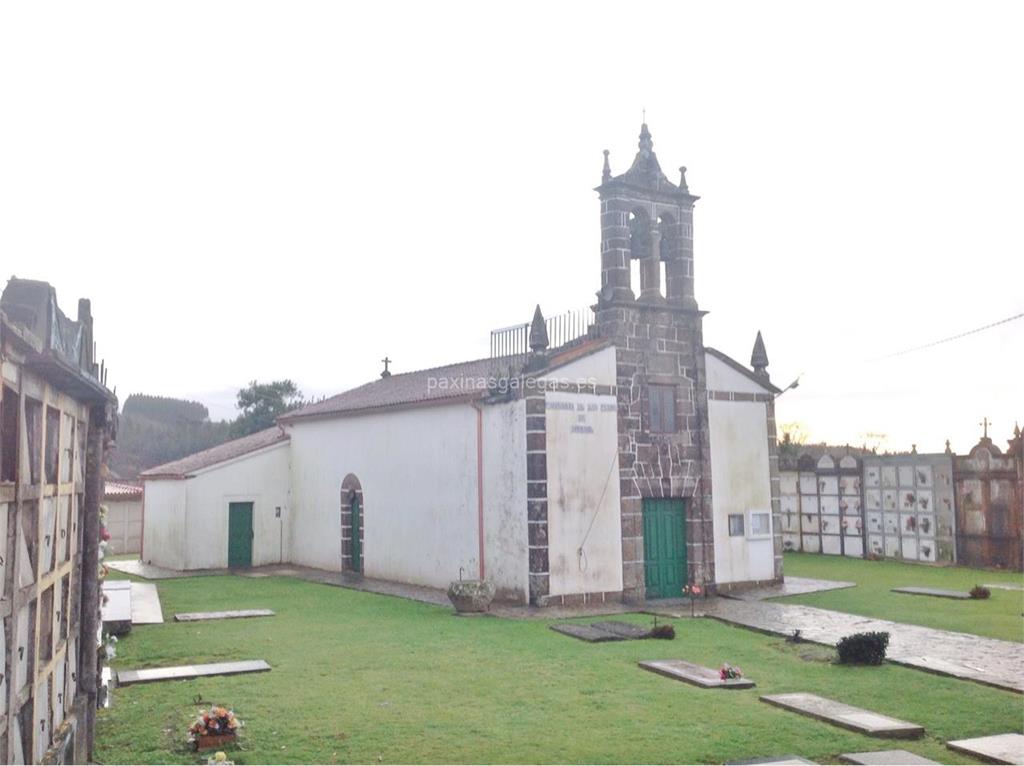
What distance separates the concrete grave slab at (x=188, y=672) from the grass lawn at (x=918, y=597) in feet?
36.3

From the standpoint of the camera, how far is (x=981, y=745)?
8719 mm

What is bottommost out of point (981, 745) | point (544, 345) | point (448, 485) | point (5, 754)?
point (981, 745)

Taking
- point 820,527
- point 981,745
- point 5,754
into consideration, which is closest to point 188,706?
point 5,754

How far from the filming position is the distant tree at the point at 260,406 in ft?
144

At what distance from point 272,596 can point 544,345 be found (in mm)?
8166

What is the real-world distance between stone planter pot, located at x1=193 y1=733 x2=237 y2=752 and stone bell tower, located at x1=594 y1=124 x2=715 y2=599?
37.1 feet

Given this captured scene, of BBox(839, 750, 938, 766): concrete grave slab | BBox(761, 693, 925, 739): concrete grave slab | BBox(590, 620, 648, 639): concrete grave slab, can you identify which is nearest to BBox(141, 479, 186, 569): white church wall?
BBox(590, 620, 648, 639): concrete grave slab

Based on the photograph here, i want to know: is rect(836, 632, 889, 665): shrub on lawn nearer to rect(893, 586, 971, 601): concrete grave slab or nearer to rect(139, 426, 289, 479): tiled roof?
rect(893, 586, 971, 601): concrete grave slab

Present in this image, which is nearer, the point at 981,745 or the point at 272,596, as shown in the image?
the point at 981,745

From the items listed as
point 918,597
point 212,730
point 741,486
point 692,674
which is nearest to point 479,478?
point 741,486

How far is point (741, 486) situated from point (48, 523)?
664 inches

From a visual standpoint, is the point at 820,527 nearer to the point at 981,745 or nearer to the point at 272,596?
the point at 272,596

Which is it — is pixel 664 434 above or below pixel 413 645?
above

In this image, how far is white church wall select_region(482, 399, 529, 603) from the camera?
18078mm
